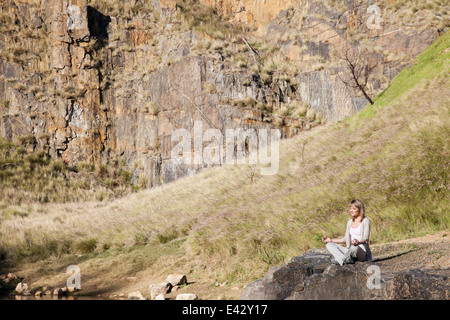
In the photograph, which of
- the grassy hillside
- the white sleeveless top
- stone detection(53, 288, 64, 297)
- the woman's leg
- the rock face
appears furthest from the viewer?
the grassy hillside

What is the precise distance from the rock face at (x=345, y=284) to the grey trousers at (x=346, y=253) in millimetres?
178

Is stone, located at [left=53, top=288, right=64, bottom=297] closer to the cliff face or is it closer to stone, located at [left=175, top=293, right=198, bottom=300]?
stone, located at [left=175, top=293, right=198, bottom=300]

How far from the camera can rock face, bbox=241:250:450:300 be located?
16.9ft

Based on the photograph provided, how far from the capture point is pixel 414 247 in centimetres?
873

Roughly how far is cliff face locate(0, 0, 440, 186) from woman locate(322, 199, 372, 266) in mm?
20723

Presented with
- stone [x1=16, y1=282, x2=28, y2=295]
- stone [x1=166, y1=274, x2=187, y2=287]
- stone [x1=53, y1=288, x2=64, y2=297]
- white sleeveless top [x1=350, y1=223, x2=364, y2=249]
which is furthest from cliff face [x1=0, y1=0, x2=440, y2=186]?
white sleeveless top [x1=350, y1=223, x2=364, y2=249]

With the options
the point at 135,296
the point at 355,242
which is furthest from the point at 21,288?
the point at 355,242

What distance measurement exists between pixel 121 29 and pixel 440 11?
28.2 meters

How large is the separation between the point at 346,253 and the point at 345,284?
900 mm

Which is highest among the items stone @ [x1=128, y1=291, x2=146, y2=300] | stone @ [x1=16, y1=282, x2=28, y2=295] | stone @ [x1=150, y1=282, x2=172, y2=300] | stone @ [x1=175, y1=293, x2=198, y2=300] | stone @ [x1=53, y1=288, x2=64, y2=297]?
stone @ [x1=175, y1=293, x2=198, y2=300]

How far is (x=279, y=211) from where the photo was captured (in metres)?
14.1

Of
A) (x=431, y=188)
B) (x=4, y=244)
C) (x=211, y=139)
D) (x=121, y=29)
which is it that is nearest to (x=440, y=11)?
(x=211, y=139)

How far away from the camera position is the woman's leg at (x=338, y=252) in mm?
6496

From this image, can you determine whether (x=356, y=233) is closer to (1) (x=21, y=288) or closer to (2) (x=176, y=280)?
(2) (x=176, y=280)
